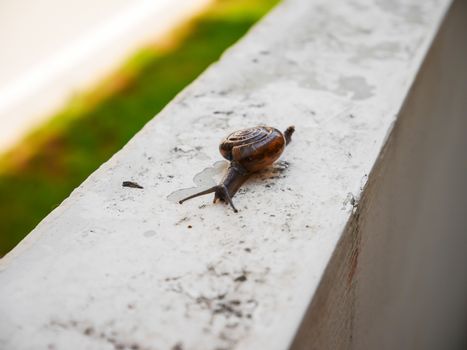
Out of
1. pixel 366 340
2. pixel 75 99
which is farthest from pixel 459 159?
pixel 75 99

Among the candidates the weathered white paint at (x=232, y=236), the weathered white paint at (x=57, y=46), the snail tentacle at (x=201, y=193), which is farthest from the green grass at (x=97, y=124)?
the snail tentacle at (x=201, y=193)

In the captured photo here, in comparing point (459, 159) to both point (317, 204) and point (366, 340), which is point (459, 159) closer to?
point (366, 340)

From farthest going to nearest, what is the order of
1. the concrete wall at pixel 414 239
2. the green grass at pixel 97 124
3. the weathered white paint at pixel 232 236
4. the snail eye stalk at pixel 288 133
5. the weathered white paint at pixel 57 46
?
the weathered white paint at pixel 57 46
the green grass at pixel 97 124
the snail eye stalk at pixel 288 133
the concrete wall at pixel 414 239
the weathered white paint at pixel 232 236

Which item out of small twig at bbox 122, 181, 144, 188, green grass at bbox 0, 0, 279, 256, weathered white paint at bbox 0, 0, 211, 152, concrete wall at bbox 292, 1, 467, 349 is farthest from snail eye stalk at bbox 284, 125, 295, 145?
weathered white paint at bbox 0, 0, 211, 152

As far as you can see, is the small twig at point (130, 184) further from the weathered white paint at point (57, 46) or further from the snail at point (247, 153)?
the weathered white paint at point (57, 46)

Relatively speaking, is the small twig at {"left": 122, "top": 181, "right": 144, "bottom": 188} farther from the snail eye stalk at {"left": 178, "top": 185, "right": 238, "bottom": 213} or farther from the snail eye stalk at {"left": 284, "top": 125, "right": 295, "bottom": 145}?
the snail eye stalk at {"left": 284, "top": 125, "right": 295, "bottom": 145}

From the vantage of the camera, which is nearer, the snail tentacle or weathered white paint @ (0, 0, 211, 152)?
the snail tentacle

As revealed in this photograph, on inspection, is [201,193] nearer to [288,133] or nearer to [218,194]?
[218,194]
